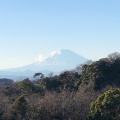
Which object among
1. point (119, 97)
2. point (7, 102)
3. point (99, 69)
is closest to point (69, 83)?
point (99, 69)

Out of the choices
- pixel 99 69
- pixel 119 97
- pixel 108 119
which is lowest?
pixel 108 119

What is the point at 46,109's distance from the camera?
17453 mm

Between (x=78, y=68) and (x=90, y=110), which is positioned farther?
(x=78, y=68)

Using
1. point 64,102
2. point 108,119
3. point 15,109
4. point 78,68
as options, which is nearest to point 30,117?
point 15,109

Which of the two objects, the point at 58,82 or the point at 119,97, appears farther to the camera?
the point at 58,82

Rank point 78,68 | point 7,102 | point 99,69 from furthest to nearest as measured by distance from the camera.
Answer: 1. point 78,68
2. point 99,69
3. point 7,102

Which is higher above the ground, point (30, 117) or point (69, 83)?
point (69, 83)

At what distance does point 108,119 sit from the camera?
1634 cm

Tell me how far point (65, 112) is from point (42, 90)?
8.09 m

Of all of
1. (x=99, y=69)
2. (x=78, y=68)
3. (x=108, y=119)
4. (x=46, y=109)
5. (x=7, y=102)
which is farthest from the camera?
(x=78, y=68)

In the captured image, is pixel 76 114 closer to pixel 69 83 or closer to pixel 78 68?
pixel 69 83

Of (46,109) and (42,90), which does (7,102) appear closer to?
(46,109)

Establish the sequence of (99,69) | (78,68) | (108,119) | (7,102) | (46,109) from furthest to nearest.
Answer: (78,68), (99,69), (7,102), (46,109), (108,119)

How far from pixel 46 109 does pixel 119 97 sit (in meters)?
4.07
